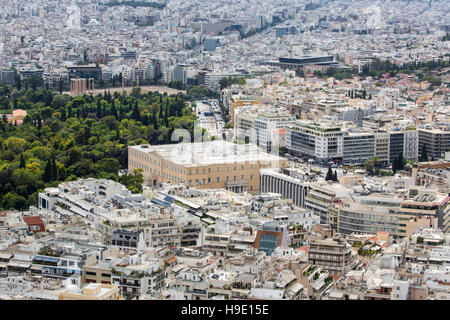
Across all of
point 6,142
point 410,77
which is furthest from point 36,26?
point 6,142

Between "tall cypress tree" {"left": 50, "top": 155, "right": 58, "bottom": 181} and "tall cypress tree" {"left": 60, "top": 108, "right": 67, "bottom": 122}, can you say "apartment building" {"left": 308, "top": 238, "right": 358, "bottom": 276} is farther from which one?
"tall cypress tree" {"left": 60, "top": 108, "right": 67, "bottom": 122}

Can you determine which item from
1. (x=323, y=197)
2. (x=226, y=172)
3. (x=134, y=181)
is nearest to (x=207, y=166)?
(x=226, y=172)

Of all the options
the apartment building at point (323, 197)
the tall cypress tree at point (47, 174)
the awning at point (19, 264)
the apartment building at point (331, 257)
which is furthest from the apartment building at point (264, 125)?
the awning at point (19, 264)

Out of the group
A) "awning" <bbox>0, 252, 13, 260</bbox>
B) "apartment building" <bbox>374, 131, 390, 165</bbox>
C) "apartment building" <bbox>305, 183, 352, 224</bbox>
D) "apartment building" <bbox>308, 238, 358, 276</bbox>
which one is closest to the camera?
"awning" <bbox>0, 252, 13, 260</bbox>

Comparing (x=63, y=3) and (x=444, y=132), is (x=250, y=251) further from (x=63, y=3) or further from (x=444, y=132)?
(x=63, y=3)

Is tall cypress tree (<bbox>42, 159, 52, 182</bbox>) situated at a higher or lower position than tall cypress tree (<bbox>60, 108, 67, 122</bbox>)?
lower

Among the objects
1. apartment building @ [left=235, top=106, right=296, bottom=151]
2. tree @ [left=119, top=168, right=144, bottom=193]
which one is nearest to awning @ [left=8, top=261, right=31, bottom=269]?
tree @ [left=119, top=168, right=144, bottom=193]
